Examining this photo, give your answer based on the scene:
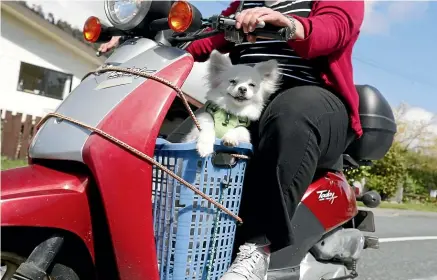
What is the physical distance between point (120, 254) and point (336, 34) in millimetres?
1187

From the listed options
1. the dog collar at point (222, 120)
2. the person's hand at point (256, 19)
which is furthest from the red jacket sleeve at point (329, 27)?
the dog collar at point (222, 120)

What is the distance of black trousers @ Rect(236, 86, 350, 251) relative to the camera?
1.96 meters

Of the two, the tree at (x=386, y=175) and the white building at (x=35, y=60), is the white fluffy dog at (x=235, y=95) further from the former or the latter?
the tree at (x=386, y=175)

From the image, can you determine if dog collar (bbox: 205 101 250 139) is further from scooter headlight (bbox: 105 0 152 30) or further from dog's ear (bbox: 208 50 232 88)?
scooter headlight (bbox: 105 0 152 30)

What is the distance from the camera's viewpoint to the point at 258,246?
2.02 m

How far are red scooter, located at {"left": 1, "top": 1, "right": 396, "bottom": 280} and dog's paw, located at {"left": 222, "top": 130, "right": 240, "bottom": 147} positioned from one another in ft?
0.09

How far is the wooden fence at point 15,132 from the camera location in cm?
1238

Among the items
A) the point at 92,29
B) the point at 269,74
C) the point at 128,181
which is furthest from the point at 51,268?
the point at 269,74

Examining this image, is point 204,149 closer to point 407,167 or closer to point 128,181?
point 128,181

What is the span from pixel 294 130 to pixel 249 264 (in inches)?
21.6

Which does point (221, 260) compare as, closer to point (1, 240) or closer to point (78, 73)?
point (1, 240)

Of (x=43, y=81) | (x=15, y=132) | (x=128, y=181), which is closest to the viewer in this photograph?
(x=128, y=181)

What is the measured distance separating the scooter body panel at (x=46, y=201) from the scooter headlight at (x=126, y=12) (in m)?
0.66

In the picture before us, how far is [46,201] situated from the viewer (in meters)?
1.54
